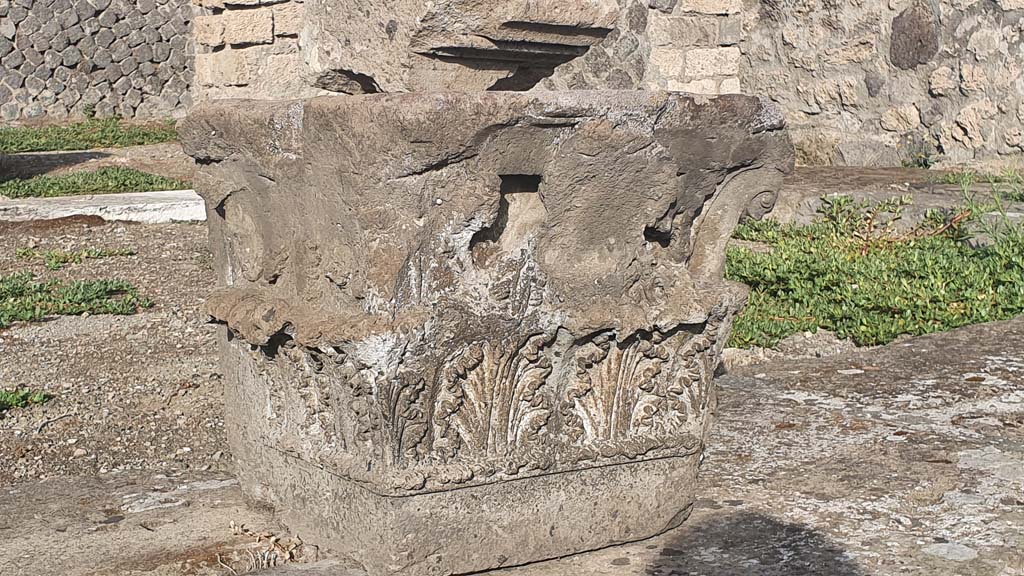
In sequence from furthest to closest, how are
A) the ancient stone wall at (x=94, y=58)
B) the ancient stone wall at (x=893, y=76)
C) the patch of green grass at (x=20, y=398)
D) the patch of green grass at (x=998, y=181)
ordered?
the ancient stone wall at (x=94, y=58)
the ancient stone wall at (x=893, y=76)
the patch of green grass at (x=998, y=181)
the patch of green grass at (x=20, y=398)

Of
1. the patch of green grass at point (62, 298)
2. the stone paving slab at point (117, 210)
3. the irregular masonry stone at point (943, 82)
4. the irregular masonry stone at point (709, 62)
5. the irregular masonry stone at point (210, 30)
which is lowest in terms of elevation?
the patch of green grass at point (62, 298)

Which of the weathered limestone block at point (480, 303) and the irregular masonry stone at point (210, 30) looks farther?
the irregular masonry stone at point (210, 30)

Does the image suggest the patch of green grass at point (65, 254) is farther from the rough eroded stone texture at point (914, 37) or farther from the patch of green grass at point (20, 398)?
the rough eroded stone texture at point (914, 37)

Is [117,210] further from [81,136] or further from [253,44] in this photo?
[81,136]

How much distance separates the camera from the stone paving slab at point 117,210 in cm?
743

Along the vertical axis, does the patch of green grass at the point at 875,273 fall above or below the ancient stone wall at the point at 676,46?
below

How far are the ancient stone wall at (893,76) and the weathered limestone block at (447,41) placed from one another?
546cm

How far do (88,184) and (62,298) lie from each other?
12.7 ft

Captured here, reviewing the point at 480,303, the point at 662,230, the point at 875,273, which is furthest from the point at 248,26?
the point at 480,303

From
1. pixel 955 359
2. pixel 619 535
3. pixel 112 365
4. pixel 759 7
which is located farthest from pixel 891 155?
pixel 619 535

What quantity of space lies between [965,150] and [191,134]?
6040mm

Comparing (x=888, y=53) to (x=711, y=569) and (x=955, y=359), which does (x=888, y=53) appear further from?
(x=711, y=569)

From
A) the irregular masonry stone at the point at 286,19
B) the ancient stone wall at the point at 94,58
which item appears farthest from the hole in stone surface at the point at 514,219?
the ancient stone wall at the point at 94,58

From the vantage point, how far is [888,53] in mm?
7641
